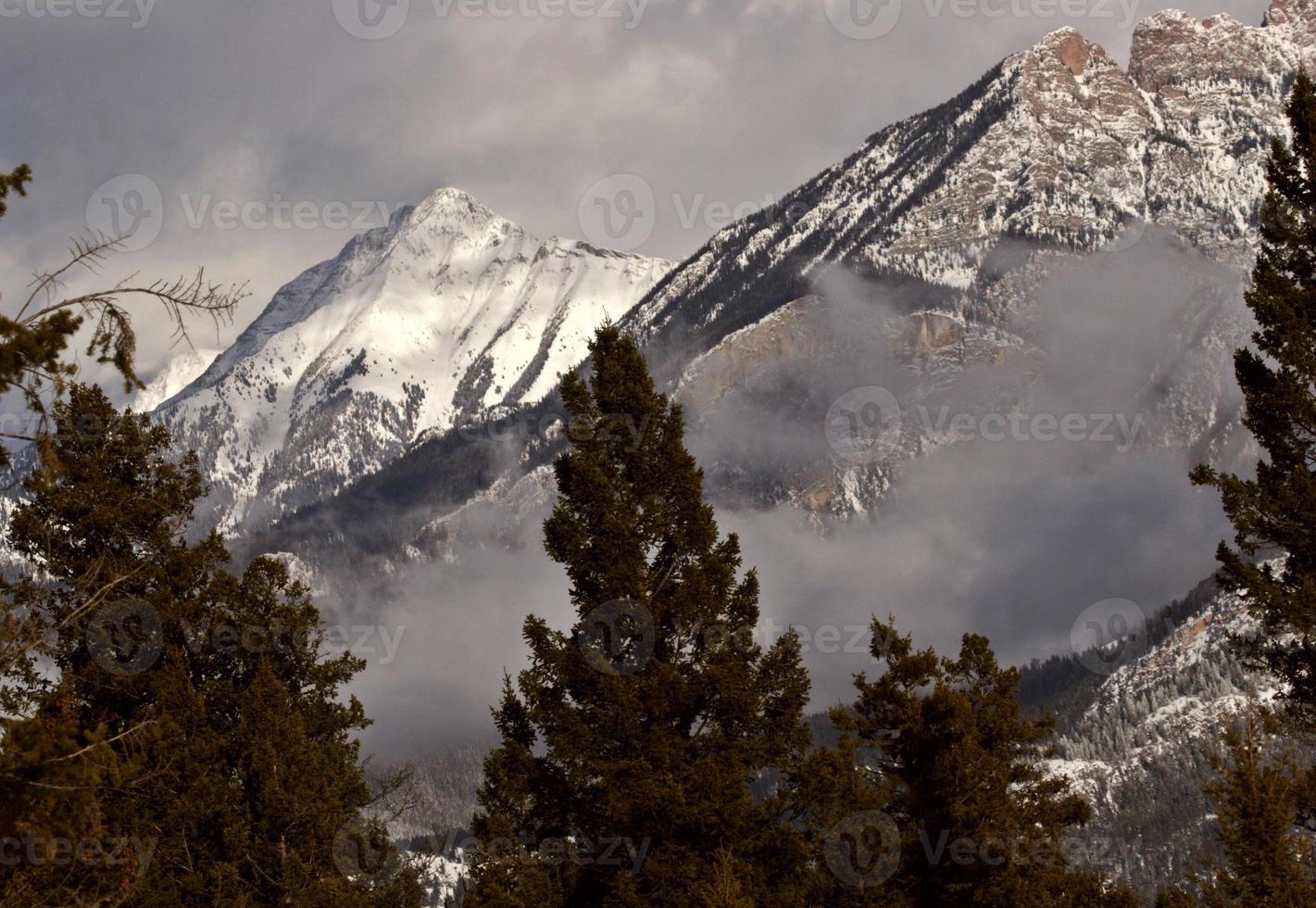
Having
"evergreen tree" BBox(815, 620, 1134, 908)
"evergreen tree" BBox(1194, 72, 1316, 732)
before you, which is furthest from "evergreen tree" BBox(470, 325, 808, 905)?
"evergreen tree" BBox(1194, 72, 1316, 732)

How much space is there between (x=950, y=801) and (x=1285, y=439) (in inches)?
462

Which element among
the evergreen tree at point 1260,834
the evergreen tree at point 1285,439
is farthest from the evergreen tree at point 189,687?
the evergreen tree at point 1285,439

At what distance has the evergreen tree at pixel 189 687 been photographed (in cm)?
2483

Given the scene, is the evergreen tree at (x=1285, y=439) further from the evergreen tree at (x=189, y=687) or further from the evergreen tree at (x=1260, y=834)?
the evergreen tree at (x=189, y=687)

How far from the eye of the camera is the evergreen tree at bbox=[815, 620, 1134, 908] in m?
28.2

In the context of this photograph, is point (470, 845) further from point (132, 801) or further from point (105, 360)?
point (105, 360)

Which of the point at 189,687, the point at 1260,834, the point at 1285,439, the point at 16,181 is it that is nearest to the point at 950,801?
the point at 1260,834

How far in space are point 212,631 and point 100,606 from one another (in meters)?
3.70

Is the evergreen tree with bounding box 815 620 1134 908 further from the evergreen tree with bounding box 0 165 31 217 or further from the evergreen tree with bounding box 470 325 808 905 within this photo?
the evergreen tree with bounding box 0 165 31 217

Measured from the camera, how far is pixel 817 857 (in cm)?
2414

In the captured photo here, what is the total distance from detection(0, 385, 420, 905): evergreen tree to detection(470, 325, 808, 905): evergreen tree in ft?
14.5

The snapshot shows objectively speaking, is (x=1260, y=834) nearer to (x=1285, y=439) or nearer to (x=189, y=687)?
(x=1285, y=439)

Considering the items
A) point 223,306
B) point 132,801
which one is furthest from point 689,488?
point 223,306

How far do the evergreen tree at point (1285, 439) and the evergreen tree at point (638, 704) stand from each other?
27.2 ft
